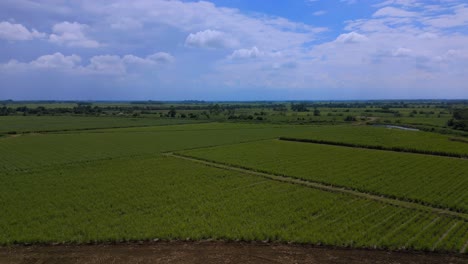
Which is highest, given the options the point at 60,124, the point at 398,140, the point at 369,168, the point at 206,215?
the point at 60,124

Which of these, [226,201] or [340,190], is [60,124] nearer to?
[226,201]

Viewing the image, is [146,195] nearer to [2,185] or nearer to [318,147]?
[2,185]

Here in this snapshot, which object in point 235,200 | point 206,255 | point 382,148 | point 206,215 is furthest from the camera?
point 382,148

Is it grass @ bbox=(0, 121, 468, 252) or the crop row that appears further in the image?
grass @ bbox=(0, 121, 468, 252)

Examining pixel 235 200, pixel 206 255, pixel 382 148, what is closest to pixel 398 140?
pixel 382 148

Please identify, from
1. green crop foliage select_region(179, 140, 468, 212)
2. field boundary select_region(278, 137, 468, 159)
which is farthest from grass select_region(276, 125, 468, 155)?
green crop foliage select_region(179, 140, 468, 212)

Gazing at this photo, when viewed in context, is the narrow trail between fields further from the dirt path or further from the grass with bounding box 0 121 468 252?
the dirt path
